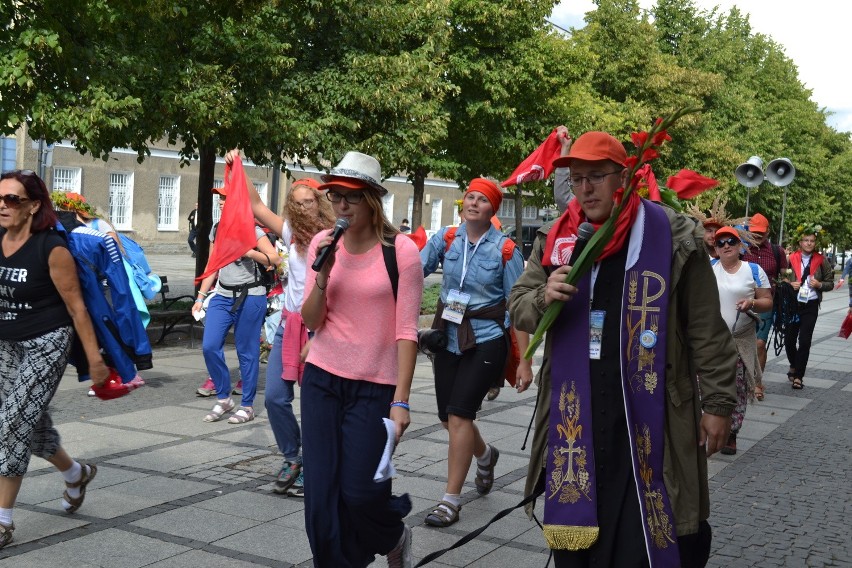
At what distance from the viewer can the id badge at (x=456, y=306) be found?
20.0 ft

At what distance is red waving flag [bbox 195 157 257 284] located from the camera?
21.0 feet

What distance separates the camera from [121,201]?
128 ft

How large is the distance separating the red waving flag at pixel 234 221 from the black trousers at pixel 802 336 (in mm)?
8372

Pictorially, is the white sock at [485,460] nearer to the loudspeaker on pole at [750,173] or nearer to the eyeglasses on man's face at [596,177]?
the eyeglasses on man's face at [596,177]

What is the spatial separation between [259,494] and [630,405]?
3.41 m

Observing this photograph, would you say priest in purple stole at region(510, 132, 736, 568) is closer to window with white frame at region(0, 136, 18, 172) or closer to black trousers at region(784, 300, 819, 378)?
black trousers at region(784, 300, 819, 378)

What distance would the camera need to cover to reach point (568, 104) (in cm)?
3045

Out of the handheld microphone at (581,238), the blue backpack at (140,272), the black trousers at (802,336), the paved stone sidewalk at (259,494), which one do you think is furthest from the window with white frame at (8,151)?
the handheld microphone at (581,238)

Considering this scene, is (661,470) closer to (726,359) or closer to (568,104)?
(726,359)

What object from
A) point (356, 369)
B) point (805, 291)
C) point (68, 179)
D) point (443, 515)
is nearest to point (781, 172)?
point (805, 291)

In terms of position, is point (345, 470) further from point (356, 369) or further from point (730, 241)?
point (730, 241)

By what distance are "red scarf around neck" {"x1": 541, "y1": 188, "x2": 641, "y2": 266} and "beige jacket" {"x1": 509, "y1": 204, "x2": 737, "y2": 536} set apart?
0.44 ft

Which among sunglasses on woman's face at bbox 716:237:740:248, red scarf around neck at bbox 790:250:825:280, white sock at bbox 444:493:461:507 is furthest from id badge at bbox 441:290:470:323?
red scarf around neck at bbox 790:250:825:280

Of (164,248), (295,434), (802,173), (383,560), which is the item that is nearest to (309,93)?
(295,434)
